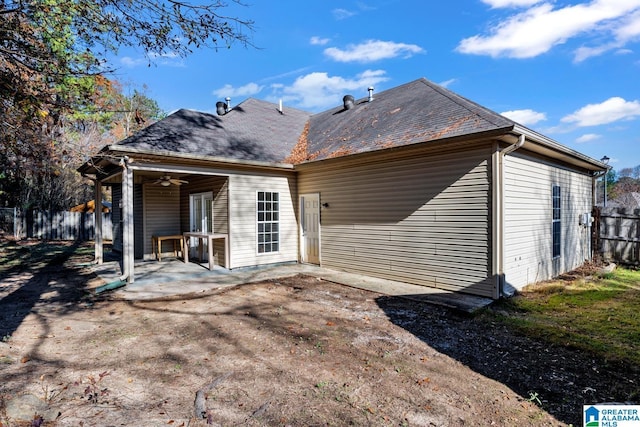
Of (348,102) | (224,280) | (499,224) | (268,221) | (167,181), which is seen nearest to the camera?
(499,224)

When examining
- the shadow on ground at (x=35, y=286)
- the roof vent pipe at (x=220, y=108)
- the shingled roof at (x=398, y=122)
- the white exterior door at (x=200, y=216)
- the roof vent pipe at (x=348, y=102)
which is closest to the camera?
the shadow on ground at (x=35, y=286)

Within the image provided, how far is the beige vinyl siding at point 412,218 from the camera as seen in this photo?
6.00 metres

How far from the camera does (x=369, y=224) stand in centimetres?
789

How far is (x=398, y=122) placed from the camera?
8008 mm

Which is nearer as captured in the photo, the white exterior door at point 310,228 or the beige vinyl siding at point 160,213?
the white exterior door at point 310,228

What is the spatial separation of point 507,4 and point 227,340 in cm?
→ 969

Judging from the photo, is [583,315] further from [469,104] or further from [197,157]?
[197,157]

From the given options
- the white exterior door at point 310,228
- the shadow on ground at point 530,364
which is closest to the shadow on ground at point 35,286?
the white exterior door at point 310,228

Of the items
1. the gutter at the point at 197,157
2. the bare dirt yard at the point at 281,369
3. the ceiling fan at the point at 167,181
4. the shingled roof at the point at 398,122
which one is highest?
the shingled roof at the point at 398,122

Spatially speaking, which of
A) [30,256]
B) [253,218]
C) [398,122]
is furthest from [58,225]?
[398,122]

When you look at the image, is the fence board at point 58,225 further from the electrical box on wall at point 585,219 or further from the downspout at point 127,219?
the electrical box on wall at point 585,219

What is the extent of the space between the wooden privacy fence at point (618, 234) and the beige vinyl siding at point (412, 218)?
677 centimetres

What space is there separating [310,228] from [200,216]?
3479mm

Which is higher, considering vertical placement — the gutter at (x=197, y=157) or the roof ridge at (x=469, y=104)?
the roof ridge at (x=469, y=104)
